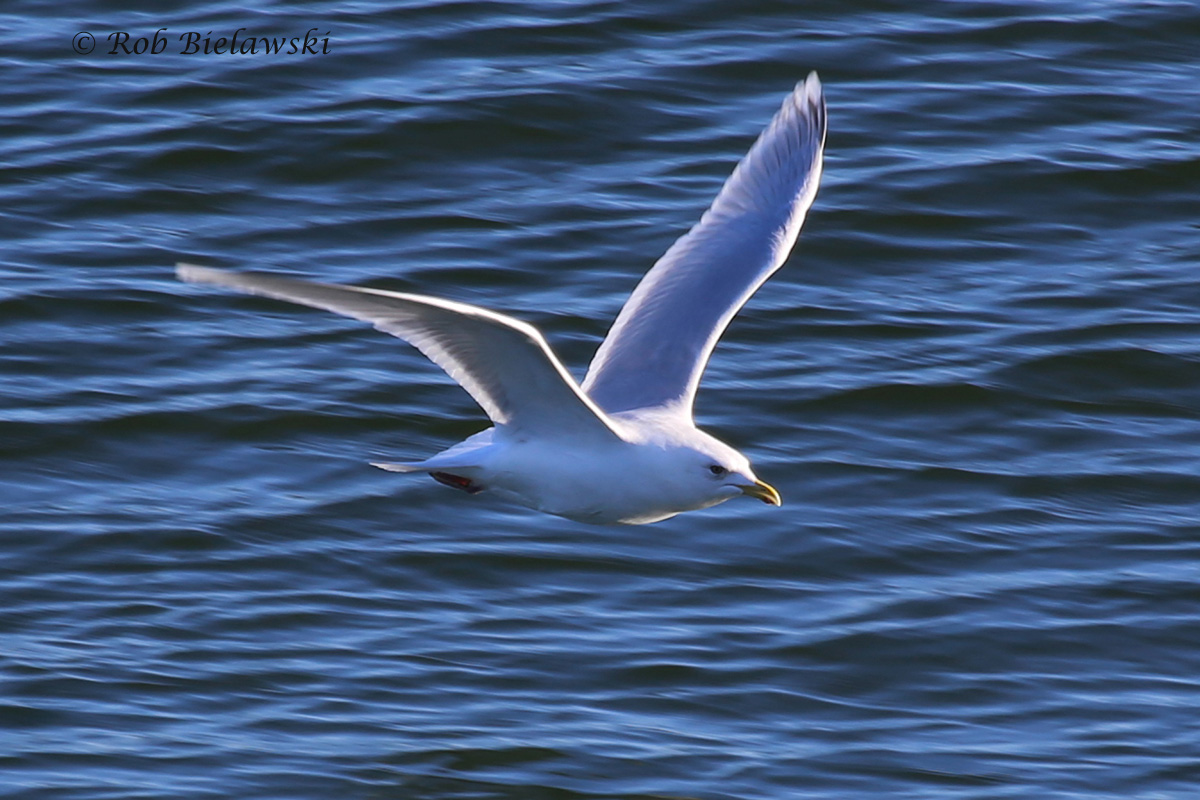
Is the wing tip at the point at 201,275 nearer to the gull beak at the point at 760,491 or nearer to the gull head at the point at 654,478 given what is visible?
the gull head at the point at 654,478

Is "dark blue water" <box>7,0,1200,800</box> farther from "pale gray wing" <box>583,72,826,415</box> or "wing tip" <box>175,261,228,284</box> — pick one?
"wing tip" <box>175,261,228,284</box>

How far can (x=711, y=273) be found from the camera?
6.74m

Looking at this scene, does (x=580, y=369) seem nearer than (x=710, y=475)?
No

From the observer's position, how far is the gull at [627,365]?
16.6ft

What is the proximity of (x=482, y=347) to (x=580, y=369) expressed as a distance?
2896 millimetres

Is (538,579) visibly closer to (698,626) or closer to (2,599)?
(698,626)

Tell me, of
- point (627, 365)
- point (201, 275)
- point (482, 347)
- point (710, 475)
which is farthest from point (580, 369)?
point (201, 275)

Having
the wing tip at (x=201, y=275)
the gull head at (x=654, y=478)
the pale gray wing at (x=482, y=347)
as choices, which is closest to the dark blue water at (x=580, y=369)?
the gull head at (x=654, y=478)

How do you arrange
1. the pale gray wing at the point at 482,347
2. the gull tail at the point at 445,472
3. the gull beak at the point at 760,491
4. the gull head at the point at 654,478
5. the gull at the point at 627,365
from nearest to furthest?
the pale gray wing at the point at 482,347, the gull at the point at 627,365, the gull tail at the point at 445,472, the gull head at the point at 654,478, the gull beak at the point at 760,491

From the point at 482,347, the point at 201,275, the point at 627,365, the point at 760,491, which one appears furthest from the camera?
the point at 627,365

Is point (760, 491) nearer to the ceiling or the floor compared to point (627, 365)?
nearer to the floor

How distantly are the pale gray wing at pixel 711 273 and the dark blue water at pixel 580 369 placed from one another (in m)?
0.91

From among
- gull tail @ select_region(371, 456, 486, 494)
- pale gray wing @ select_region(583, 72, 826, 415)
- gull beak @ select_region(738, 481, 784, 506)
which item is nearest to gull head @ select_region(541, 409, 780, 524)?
gull beak @ select_region(738, 481, 784, 506)

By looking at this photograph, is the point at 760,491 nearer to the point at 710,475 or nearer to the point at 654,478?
the point at 710,475
